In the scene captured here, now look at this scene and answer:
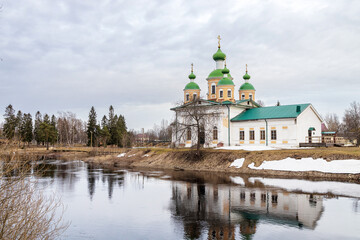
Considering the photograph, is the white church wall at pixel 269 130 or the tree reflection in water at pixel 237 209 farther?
the white church wall at pixel 269 130

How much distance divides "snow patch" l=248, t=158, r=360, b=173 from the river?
129 inches

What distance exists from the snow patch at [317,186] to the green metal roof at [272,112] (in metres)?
16.6

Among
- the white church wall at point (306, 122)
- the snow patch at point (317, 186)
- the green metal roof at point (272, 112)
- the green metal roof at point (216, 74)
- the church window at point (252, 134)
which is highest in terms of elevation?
the green metal roof at point (216, 74)

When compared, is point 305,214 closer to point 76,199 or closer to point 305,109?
point 76,199

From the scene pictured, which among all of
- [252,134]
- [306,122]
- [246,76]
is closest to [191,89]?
[246,76]

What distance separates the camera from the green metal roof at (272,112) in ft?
133

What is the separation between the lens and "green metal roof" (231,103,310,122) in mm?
40588

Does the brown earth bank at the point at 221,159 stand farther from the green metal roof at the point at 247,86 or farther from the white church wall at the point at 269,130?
the green metal roof at the point at 247,86

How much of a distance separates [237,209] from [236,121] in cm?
2930

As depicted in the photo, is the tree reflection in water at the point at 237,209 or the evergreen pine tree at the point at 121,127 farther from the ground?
the evergreen pine tree at the point at 121,127

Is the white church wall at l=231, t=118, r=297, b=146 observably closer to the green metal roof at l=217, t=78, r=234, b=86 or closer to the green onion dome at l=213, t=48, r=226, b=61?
the green metal roof at l=217, t=78, r=234, b=86

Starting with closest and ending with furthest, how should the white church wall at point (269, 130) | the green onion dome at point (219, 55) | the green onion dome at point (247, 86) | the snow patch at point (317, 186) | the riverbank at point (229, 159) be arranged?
the snow patch at point (317, 186) → the riverbank at point (229, 159) → the white church wall at point (269, 130) → the green onion dome at point (219, 55) → the green onion dome at point (247, 86)

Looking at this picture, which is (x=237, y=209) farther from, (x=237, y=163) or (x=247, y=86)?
(x=247, y=86)

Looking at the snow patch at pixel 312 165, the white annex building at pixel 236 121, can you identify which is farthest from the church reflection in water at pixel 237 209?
the white annex building at pixel 236 121
